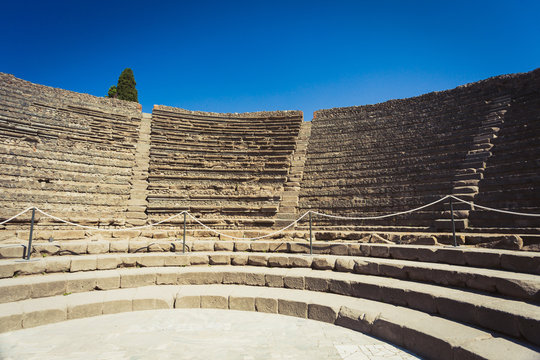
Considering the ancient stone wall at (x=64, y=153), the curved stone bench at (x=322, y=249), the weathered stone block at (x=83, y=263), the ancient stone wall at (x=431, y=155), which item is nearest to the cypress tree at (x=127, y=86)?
the ancient stone wall at (x=64, y=153)

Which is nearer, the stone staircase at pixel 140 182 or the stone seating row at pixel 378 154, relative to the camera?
the stone seating row at pixel 378 154

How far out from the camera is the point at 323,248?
630cm

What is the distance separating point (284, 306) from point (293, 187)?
233 inches

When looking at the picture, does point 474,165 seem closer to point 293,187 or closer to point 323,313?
point 293,187

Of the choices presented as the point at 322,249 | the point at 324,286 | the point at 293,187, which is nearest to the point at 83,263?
the point at 324,286

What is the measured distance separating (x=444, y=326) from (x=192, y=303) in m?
3.53

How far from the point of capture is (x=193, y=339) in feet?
12.1

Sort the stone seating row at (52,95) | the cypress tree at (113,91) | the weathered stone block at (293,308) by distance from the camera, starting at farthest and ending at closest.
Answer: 1. the cypress tree at (113,91)
2. the stone seating row at (52,95)
3. the weathered stone block at (293,308)

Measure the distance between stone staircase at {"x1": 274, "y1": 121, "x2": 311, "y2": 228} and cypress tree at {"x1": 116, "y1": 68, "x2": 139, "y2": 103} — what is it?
52.8 ft

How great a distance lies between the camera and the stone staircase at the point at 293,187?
9.20 metres

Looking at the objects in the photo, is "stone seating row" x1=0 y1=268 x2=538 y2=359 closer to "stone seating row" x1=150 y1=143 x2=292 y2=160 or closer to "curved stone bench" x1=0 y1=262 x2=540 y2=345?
"curved stone bench" x1=0 y1=262 x2=540 y2=345

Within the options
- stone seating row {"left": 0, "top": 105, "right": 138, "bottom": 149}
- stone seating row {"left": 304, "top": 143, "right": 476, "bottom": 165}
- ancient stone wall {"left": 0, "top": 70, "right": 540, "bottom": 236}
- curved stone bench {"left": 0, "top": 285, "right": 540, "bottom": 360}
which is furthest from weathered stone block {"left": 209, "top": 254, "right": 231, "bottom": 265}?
stone seating row {"left": 0, "top": 105, "right": 138, "bottom": 149}

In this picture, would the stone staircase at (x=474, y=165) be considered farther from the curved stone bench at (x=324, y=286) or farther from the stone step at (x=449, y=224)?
the curved stone bench at (x=324, y=286)

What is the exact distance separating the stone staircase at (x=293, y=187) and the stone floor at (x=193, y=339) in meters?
4.73
